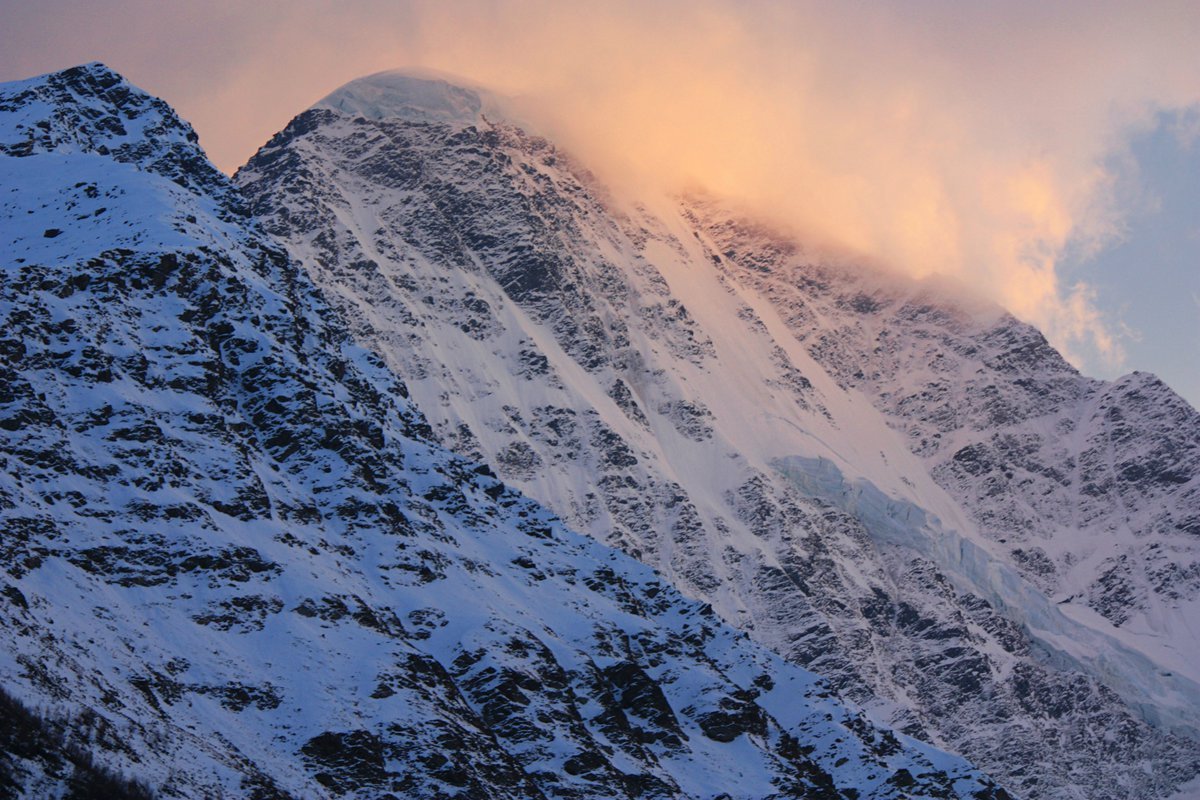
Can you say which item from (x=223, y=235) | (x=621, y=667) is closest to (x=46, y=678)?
(x=621, y=667)

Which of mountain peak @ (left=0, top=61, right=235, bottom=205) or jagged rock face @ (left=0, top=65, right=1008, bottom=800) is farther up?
mountain peak @ (left=0, top=61, right=235, bottom=205)

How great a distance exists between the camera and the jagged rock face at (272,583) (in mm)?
104125

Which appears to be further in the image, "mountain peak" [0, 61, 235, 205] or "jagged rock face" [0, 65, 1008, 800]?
"mountain peak" [0, 61, 235, 205]

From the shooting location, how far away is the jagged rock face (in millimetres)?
104125

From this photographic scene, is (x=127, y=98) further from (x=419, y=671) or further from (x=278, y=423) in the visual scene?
(x=419, y=671)

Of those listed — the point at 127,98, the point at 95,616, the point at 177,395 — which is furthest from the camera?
the point at 127,98

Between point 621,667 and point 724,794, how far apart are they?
14.1m

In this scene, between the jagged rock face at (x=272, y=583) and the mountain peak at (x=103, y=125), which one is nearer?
the jagged rock face at (x=272, y=583)

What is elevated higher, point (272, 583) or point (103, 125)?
point (103, 125)

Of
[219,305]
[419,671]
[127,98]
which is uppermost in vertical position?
[127,98]

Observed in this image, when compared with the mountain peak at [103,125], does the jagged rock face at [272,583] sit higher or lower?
lower

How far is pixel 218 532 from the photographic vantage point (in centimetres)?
12069

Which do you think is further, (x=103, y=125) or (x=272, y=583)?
(x=103, y=125)

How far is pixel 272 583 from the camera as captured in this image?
120500mm
